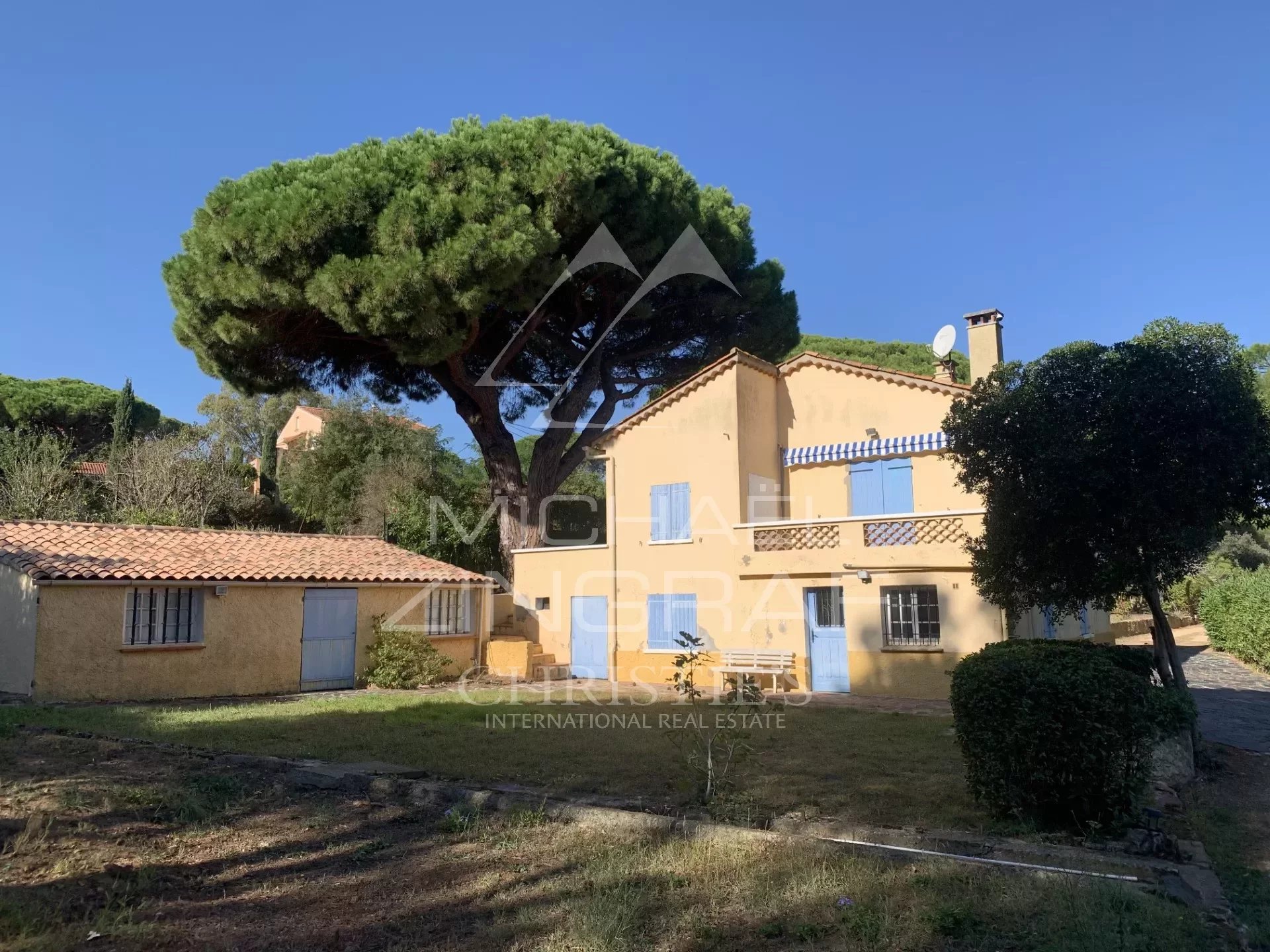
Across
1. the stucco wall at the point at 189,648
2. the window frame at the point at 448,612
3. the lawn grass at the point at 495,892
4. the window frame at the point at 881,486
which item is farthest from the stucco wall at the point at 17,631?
the window frame at the point at 881,486

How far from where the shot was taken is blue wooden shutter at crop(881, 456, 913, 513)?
19594 mm

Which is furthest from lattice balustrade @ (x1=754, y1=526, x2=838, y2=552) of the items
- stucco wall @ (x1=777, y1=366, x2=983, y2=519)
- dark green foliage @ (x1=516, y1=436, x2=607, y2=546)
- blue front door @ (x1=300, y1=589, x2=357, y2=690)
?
blue front door @ (x1=300, y1=589, x2=357, y2=690)

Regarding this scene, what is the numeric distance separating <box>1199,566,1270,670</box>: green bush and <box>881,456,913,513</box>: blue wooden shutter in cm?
883

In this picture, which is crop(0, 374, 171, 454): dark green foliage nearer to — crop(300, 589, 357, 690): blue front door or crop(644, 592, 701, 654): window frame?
crop(300, 589, 357, 690): blue front door

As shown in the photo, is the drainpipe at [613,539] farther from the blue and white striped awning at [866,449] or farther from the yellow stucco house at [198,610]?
the blue and white striped awning at [866,449]

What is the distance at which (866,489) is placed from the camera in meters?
20.2

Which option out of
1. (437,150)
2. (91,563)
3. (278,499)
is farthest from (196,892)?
(278,499)

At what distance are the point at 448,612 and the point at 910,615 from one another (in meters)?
10.6

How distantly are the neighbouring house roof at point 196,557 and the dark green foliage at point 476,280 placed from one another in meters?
4.22

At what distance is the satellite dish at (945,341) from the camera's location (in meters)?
21.8

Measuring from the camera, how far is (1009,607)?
10938 millimetres

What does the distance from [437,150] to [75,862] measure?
58.8 feet

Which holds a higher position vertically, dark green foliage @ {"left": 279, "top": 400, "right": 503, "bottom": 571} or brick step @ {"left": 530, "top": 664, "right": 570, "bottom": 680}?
Answer: dark green foliage @ {"left": 279, "top": 400, "right": 503, "bottom": 571}

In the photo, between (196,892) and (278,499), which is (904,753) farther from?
(278,499)
